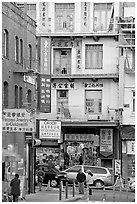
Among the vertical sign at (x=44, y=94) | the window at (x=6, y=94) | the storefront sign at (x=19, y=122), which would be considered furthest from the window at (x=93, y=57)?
the storefront sign at (x=19, y=122)

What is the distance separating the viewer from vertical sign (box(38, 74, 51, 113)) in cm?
3384

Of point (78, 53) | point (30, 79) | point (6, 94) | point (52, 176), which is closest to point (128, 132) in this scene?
point (78, 53)

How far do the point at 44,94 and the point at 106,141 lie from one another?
14.1 meters

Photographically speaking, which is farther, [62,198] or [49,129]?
[49,129]

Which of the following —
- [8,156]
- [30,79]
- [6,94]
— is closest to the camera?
[8,156]

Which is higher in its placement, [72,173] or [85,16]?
[85,16]

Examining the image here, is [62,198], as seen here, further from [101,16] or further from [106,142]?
[101,16]

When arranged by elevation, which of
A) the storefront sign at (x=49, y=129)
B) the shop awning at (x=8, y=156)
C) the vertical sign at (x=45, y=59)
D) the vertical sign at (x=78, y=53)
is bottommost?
Result: the shop awning at (x=8, y=156)

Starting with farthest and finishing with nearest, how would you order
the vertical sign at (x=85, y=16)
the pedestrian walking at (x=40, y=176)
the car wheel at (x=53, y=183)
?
1. the vertical sign at (x=85, y=16)
2. the car wheel at (x=53, y=183)
3. the pedestrian walking at (x=40, y=176)

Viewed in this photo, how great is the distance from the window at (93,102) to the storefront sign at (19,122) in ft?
72.8

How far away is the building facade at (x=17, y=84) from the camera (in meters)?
26.4

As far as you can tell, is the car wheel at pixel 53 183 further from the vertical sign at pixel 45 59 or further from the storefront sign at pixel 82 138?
the storefront sign at pixel 82 138

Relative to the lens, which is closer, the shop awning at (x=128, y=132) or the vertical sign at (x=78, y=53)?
the shop awning at (x=128, y=132)

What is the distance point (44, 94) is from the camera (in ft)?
111
